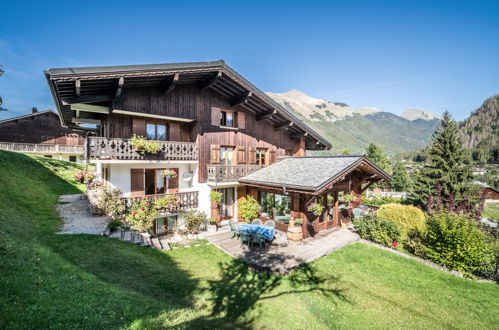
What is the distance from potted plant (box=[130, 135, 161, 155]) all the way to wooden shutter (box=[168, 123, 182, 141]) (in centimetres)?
239

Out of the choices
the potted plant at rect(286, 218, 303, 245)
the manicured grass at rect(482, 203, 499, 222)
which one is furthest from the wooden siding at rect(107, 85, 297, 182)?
the manicured grass at rect(482, 203, 499, 222)

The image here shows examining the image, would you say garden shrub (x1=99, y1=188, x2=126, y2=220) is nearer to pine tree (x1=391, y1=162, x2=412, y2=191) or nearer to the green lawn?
the green lawn

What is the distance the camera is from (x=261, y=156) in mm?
18266

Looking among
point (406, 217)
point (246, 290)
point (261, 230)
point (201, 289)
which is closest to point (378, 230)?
point (406, 217)

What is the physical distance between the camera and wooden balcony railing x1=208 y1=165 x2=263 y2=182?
46.7 feet

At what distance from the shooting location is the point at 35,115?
107ft

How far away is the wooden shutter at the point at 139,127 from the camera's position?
1286 centimetres

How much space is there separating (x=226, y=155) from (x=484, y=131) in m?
157

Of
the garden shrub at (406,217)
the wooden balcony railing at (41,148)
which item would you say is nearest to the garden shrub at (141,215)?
the garden shrub at (406,217)

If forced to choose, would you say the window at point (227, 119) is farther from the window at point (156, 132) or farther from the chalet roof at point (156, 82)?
the window at point (156, 132)

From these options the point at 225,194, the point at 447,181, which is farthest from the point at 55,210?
the point at 447,181

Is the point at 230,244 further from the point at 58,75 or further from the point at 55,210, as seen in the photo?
the point at 55,210

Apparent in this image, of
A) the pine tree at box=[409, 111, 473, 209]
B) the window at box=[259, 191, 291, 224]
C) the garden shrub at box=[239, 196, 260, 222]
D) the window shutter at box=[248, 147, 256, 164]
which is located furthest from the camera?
the pine tree at box=[409, 111, 473, 209]

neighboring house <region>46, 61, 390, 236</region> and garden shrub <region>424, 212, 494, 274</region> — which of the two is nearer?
garden shrub <region>424, 212, 494, 274</region>
